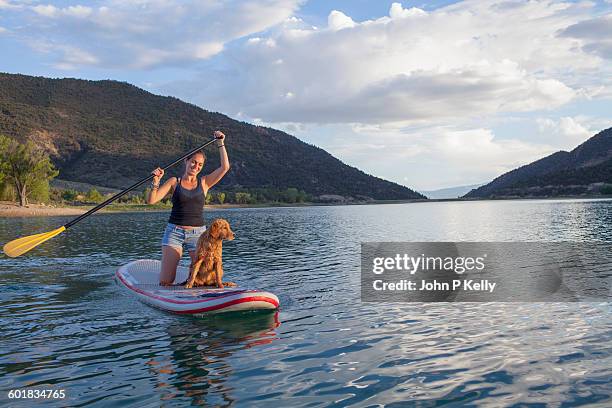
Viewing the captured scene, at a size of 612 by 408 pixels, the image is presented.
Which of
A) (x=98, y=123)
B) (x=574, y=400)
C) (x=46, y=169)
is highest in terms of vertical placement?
(x=98, y=123)

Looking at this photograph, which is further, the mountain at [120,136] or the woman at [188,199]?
the mountain at [120,136]

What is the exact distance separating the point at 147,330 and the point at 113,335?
725 mm

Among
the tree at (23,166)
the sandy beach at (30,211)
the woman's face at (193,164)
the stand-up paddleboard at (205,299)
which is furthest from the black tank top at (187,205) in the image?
the tree at (23,166)

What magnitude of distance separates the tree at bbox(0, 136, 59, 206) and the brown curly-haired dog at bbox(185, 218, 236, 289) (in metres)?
84.7

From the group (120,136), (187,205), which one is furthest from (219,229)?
(120,136)

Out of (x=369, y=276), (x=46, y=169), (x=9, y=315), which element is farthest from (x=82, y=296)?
(x=46, y=169)

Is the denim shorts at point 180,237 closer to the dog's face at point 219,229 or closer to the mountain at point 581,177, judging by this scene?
the dog's face at point 219,229

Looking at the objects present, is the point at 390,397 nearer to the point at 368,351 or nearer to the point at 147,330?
the point at 368,351

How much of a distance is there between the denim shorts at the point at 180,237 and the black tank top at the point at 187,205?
15 centimetres

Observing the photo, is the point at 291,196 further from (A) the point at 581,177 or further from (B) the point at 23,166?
(A) the point at 581,177

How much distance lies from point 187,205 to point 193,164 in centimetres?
107

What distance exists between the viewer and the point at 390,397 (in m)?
7.45

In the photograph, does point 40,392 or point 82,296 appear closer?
point 40,392

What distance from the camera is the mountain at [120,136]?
148500 mm
